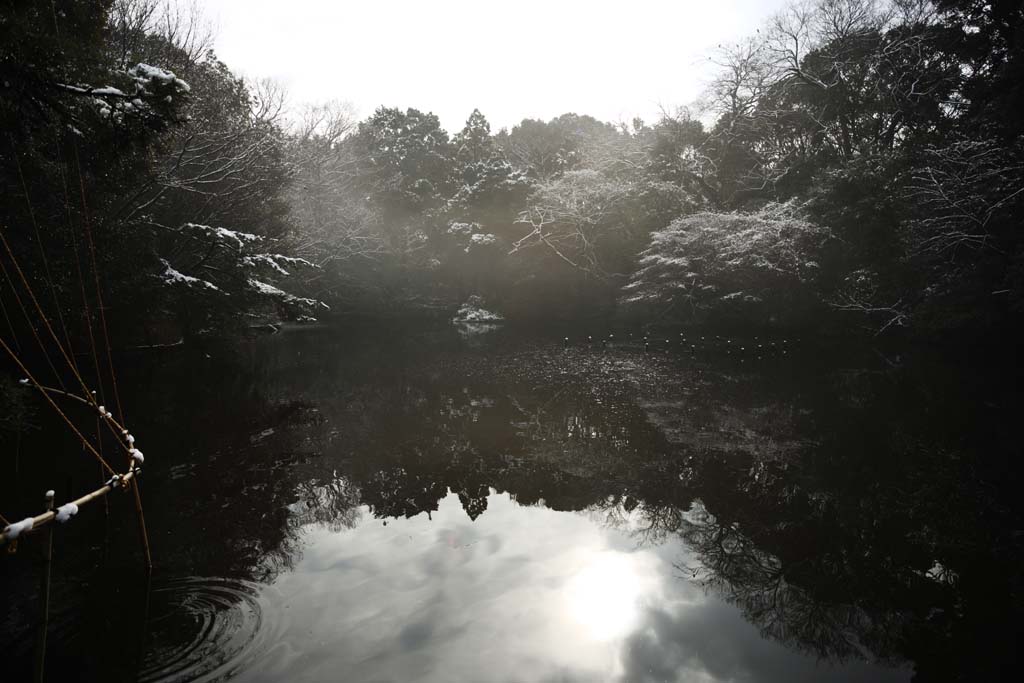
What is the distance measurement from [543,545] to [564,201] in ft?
77.0

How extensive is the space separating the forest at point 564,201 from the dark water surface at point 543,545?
223 centimetres

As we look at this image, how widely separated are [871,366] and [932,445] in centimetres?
753

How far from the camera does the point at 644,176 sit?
84.5 ft

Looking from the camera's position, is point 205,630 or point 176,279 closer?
point 205,630

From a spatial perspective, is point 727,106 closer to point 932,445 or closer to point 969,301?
point 969,301

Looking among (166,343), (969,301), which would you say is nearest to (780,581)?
(969,301)

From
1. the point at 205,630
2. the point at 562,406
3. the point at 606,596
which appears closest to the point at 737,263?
the point at 562,406

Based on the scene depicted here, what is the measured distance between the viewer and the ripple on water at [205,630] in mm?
3141

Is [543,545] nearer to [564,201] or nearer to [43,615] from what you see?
[43,615]

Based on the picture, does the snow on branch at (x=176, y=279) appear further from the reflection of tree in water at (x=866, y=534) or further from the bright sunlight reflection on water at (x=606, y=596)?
the bright sunlight reflection on water at (x=606, y=596)

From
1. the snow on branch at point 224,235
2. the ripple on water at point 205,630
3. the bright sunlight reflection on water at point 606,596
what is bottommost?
the bright sunlight reflection on water at point 606,596

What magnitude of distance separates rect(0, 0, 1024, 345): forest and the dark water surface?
2231 mm

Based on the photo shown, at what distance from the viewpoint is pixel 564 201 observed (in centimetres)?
2669

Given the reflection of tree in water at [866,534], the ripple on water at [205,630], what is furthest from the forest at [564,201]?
the reflection of tree in water at [866,534]
